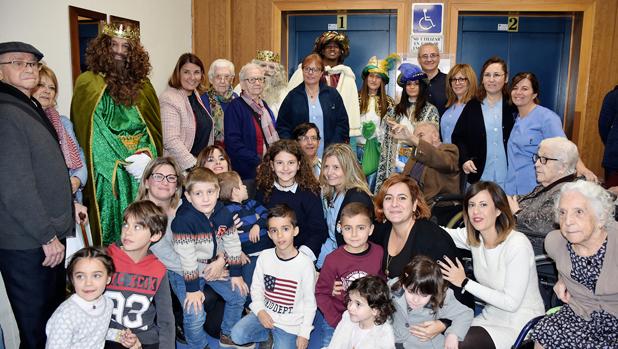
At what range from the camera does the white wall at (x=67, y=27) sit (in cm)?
352

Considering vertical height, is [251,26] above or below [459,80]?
above

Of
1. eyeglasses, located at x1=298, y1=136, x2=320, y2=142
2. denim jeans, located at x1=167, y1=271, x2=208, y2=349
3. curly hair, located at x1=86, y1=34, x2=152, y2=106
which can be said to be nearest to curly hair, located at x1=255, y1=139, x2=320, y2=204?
eyeglasses, located at x1=298, y1=136, x2=320, y2=142

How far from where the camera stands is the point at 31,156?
2252 mm

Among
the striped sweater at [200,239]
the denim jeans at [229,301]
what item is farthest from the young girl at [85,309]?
the denim jeans at [229,301]

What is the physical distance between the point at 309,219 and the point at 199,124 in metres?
1.31

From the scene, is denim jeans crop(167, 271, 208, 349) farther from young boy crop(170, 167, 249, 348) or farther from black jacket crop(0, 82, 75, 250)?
black jacket crop(0, 82, 75, 250)

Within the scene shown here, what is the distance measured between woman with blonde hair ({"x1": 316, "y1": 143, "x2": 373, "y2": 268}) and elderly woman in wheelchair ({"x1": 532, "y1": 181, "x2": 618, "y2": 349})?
111cm

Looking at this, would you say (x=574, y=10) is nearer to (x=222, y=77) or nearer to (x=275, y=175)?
(x=222, y=77)

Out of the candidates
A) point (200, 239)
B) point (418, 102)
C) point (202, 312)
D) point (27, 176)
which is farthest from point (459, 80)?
point (27, 176)

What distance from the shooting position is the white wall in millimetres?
3516

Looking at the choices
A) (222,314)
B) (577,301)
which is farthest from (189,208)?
(577,301)

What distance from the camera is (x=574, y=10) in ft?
18.9

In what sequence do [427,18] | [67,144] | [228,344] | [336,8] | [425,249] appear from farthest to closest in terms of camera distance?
[336,8] < [427,18] < [67,144] < [228,344] < [425,249]

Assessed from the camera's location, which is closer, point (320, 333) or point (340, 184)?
point (320, 333)
